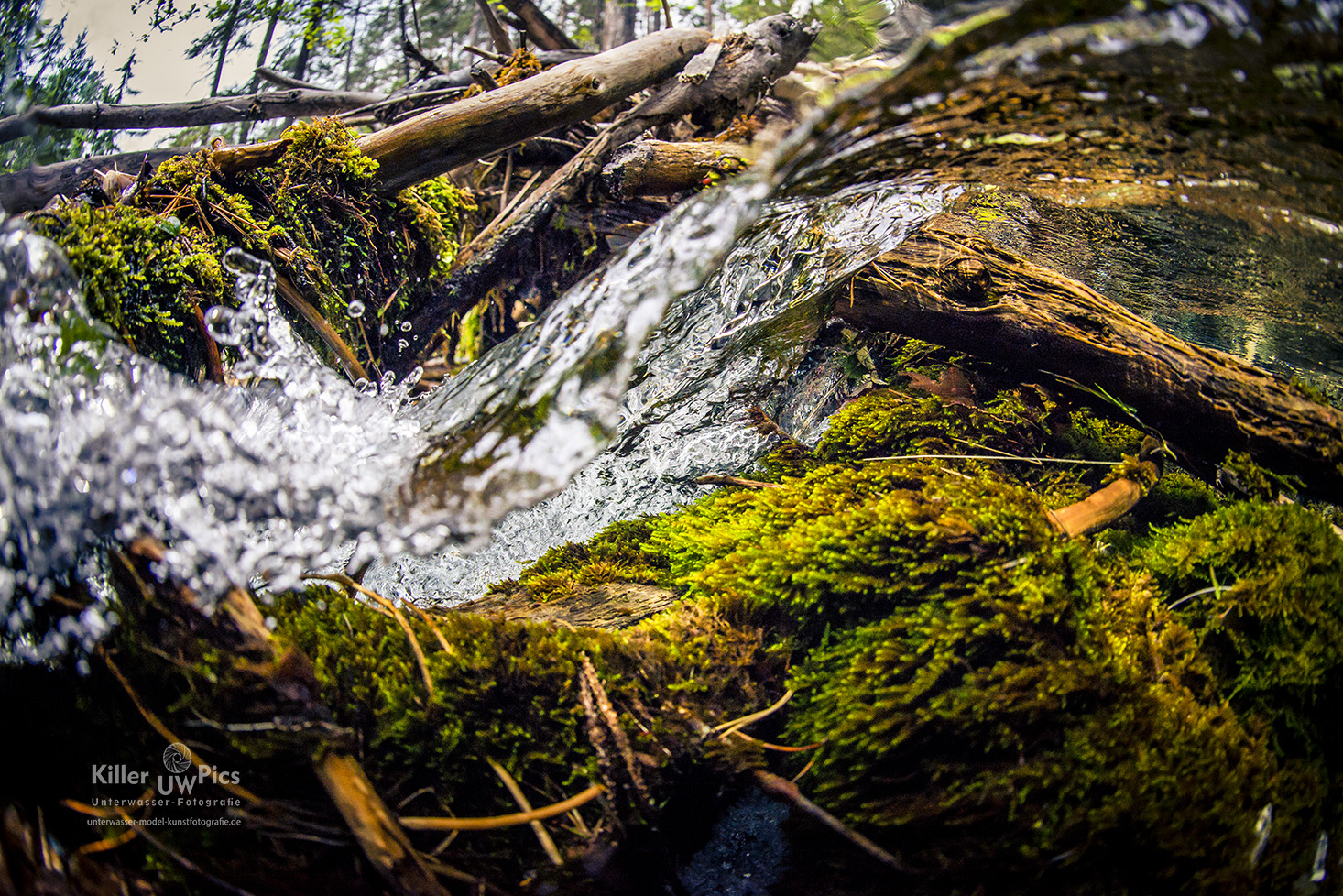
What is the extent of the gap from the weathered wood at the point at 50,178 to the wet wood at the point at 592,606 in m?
2.09

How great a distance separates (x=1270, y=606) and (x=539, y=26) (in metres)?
5.71

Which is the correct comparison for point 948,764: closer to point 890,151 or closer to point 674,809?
point 674,809

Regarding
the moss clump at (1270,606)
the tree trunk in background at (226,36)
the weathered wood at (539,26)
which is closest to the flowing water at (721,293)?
the moss clump at (1270,606)

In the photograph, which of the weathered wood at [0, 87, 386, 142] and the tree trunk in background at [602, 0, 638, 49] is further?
the tree trunk in background at [602, 0, 638, 49]

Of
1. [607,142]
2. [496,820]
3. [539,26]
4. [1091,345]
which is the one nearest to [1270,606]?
[1091,345]

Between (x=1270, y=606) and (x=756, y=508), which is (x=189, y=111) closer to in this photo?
(x=756, y=508)

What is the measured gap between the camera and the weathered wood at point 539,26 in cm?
469

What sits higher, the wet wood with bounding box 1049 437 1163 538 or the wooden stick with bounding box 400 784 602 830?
the wooden stick with bounding box 400 784 602 830

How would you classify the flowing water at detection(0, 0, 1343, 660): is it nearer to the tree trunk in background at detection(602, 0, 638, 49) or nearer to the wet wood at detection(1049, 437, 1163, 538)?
the wet wood at detection(1049, 437, 1163, 538)

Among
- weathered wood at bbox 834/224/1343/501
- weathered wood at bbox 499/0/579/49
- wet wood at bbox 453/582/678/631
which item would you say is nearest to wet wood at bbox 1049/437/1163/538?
weathered wood at bbox 834/224/1343/501

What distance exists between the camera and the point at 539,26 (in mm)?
4852

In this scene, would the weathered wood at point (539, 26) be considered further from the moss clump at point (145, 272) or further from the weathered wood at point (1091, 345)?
the weathered wood at point (1091, 345)

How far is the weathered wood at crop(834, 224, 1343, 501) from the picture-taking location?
80.3 inches

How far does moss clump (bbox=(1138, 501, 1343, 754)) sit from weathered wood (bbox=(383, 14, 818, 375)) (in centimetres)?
318
